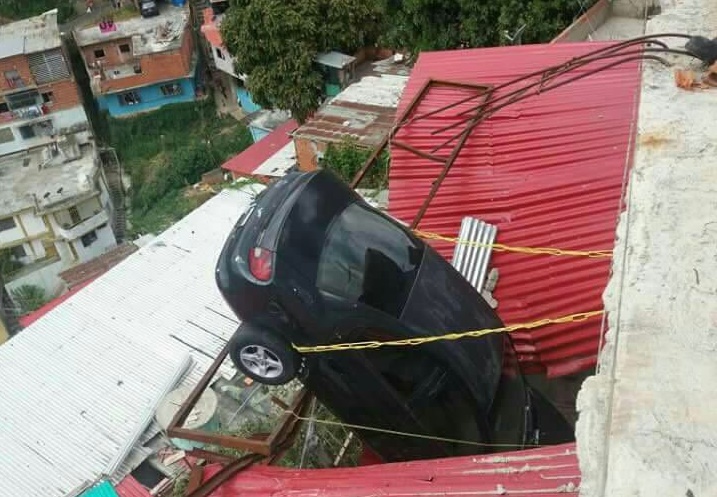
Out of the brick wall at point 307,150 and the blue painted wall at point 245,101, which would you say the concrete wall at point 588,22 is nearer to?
the brick wall at point 307,150

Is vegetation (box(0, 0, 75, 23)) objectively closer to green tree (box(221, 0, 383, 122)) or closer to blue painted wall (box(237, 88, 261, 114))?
blue painted wall (box(237, 88, 261, 114))

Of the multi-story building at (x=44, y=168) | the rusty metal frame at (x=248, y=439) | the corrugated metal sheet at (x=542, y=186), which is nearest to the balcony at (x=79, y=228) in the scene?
the multi-story building at (x=44, y=168)

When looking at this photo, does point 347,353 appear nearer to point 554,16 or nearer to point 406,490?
point 406,490

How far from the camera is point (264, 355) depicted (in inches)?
165

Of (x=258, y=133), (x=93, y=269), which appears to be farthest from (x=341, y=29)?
(x=93, y=269)

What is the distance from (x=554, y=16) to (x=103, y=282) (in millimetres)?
10656

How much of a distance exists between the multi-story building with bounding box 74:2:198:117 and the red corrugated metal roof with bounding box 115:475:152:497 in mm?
27352

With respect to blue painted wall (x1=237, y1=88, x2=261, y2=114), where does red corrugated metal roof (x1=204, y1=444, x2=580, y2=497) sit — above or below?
above

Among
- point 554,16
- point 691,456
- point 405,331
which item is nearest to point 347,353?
point 405,331

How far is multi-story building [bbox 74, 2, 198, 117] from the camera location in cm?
3238

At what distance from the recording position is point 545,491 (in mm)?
2938

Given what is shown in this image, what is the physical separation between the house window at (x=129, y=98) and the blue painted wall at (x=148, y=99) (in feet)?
0.42

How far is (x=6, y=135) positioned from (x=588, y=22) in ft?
90.0

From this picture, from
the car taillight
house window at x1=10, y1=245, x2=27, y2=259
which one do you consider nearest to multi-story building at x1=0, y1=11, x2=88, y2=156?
house window at x1=10, y1=245, x2=27, y2=259
